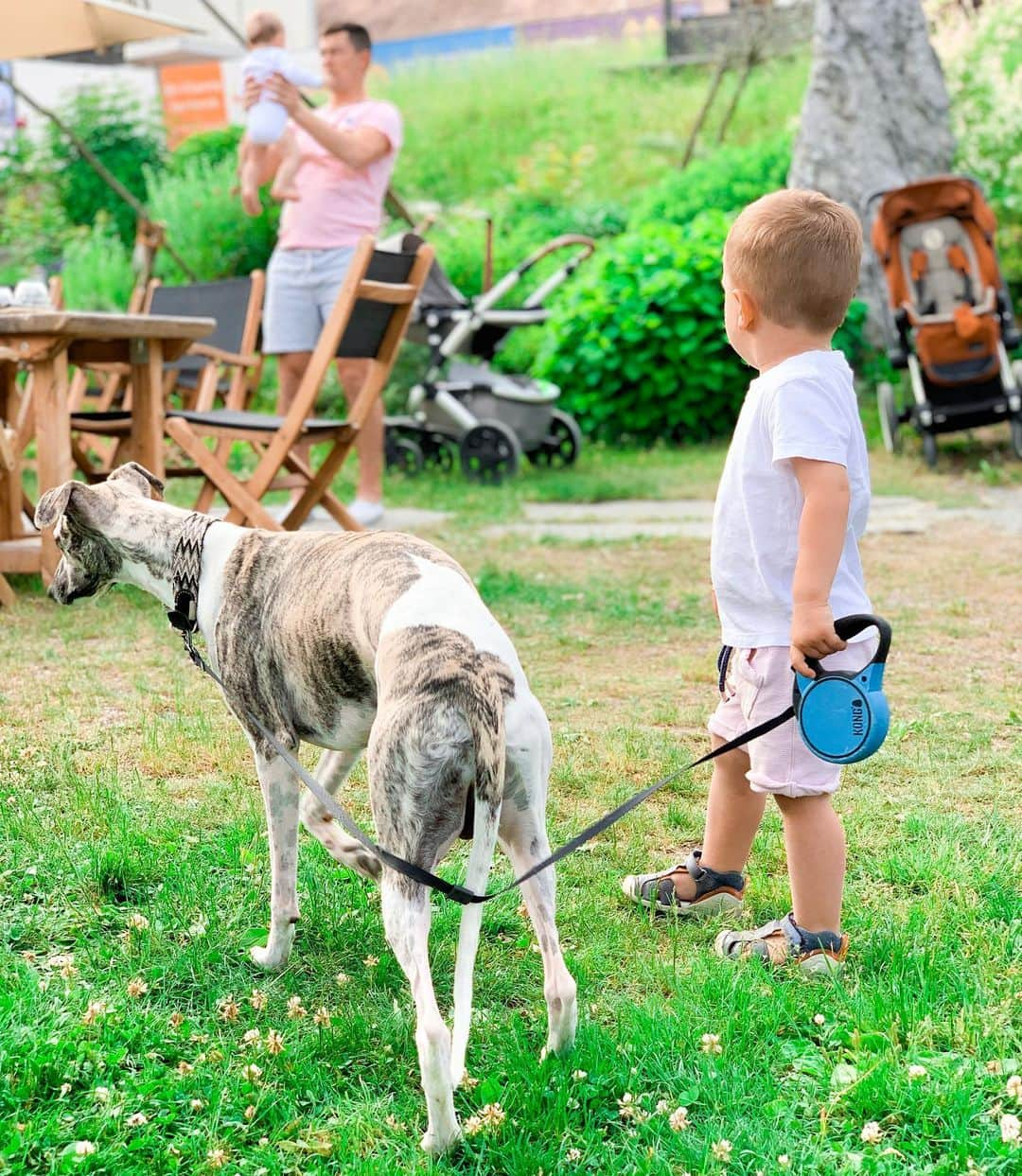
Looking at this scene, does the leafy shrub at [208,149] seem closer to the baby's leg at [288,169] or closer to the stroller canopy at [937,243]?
the stroller canopy at [937,243]

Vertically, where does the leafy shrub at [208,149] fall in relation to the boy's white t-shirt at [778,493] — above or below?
above

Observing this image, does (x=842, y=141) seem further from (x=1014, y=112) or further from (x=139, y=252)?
(x=139, y=252)

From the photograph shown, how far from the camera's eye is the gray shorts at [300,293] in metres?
6.76

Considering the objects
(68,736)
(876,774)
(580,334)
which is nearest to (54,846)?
(68,736)

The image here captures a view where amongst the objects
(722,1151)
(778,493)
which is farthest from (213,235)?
(722,1151)

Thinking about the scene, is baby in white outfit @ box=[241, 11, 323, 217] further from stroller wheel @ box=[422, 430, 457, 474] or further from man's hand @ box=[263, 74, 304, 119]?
stroller wheel @ box=[422, 430, 457, 474]

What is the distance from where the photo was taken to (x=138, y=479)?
2.96 metres

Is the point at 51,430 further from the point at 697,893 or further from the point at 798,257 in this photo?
the point at 798,257

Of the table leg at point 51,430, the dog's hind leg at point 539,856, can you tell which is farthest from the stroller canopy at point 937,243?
the dog's hind leg at point 539,856

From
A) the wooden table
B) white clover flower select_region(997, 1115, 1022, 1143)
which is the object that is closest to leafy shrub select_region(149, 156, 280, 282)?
the wooden table

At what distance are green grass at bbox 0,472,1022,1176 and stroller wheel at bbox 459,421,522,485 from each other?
177 inches

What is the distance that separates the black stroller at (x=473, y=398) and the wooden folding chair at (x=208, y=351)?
43.8 inches

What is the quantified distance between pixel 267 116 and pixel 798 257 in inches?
183

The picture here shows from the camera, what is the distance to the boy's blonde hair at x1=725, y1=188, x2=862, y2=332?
2357 mm
